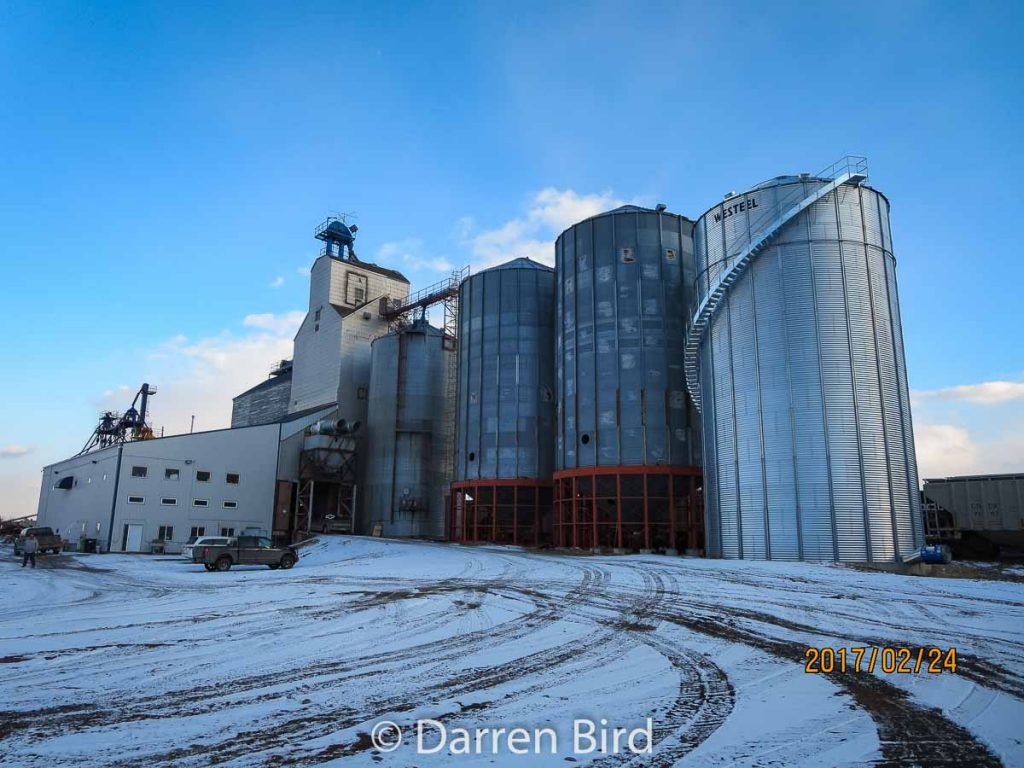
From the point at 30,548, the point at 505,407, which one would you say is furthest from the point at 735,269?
the point at 30,548

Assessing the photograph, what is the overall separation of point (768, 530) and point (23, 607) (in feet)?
89.1

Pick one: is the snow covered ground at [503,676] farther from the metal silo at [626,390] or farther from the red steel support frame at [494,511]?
the red steel support frame at [494,511]

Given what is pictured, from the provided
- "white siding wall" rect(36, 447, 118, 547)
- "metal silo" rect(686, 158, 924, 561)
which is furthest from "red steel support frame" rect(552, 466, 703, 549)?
"white siding wall" rect(36, 447, 118, 547)

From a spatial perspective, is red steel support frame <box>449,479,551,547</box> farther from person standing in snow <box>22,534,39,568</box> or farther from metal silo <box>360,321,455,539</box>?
person standing in snow <box>22,534,39,568</box>

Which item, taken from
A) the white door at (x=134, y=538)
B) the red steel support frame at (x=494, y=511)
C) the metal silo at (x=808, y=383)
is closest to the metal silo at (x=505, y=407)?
the red steel support frame at (x=494, y=511)

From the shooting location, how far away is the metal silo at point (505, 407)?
48.1 meters

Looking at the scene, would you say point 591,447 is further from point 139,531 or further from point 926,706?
point 926,706

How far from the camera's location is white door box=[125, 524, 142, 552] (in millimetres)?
44787

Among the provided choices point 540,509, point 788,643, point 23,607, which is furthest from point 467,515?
point 788,643

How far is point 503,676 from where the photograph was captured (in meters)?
9.04

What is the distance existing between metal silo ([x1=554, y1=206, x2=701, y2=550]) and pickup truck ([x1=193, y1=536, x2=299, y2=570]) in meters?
18.0

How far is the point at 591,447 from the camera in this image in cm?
4241

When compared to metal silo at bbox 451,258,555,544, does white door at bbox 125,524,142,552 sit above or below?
below

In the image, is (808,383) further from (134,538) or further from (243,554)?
(134,538)
